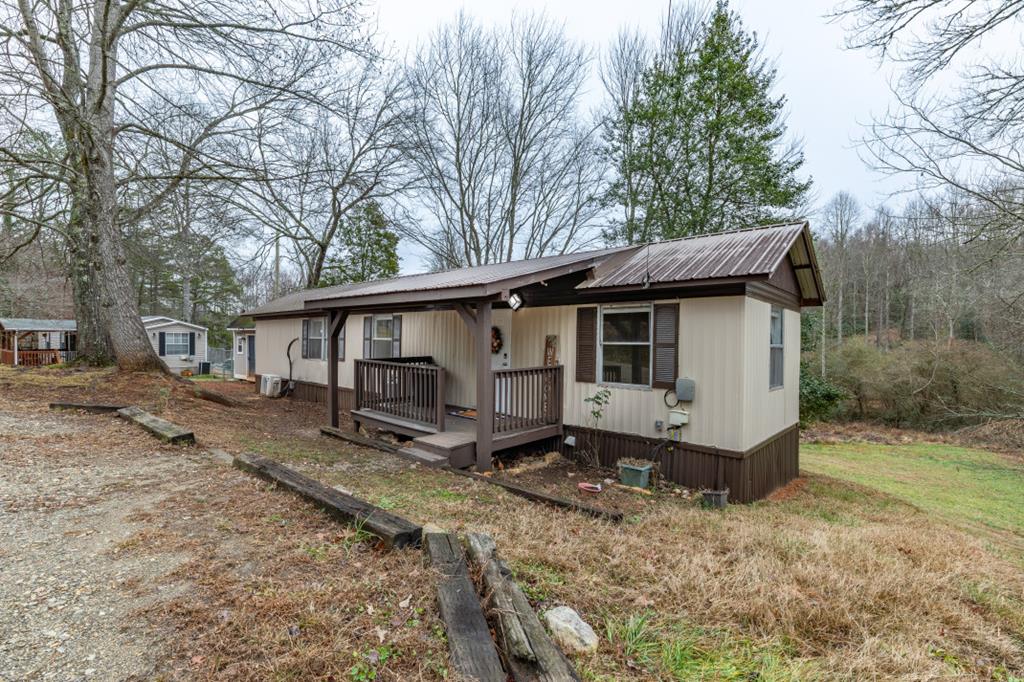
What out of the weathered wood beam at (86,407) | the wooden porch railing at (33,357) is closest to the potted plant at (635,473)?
the weathered wood beam at (86,407)

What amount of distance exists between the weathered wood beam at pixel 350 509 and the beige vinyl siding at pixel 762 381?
4848 millimetres

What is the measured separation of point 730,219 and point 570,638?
15556 millimetres

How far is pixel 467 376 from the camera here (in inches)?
364

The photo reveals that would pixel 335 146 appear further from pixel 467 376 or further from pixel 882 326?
pixel 882 326

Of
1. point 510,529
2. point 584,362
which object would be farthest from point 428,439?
point 510,529

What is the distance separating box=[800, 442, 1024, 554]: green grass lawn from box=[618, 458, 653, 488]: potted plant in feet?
14.0

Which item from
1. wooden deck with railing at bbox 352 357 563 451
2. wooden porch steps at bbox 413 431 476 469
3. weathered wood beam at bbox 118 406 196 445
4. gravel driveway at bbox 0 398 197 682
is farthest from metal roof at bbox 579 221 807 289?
gravel driveway at bbox 0 398 197 682

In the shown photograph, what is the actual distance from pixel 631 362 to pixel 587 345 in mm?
741

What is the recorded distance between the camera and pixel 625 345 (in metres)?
7.10

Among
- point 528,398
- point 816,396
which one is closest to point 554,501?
point 528,398

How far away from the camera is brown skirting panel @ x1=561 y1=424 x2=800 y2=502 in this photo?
245 inches

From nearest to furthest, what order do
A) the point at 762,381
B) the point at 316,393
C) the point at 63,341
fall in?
1. the point at 762,381
2. the point at 316,393
3. the point at 63,341

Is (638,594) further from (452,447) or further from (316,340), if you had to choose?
(316,340)

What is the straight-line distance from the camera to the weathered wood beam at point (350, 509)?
304 cm
